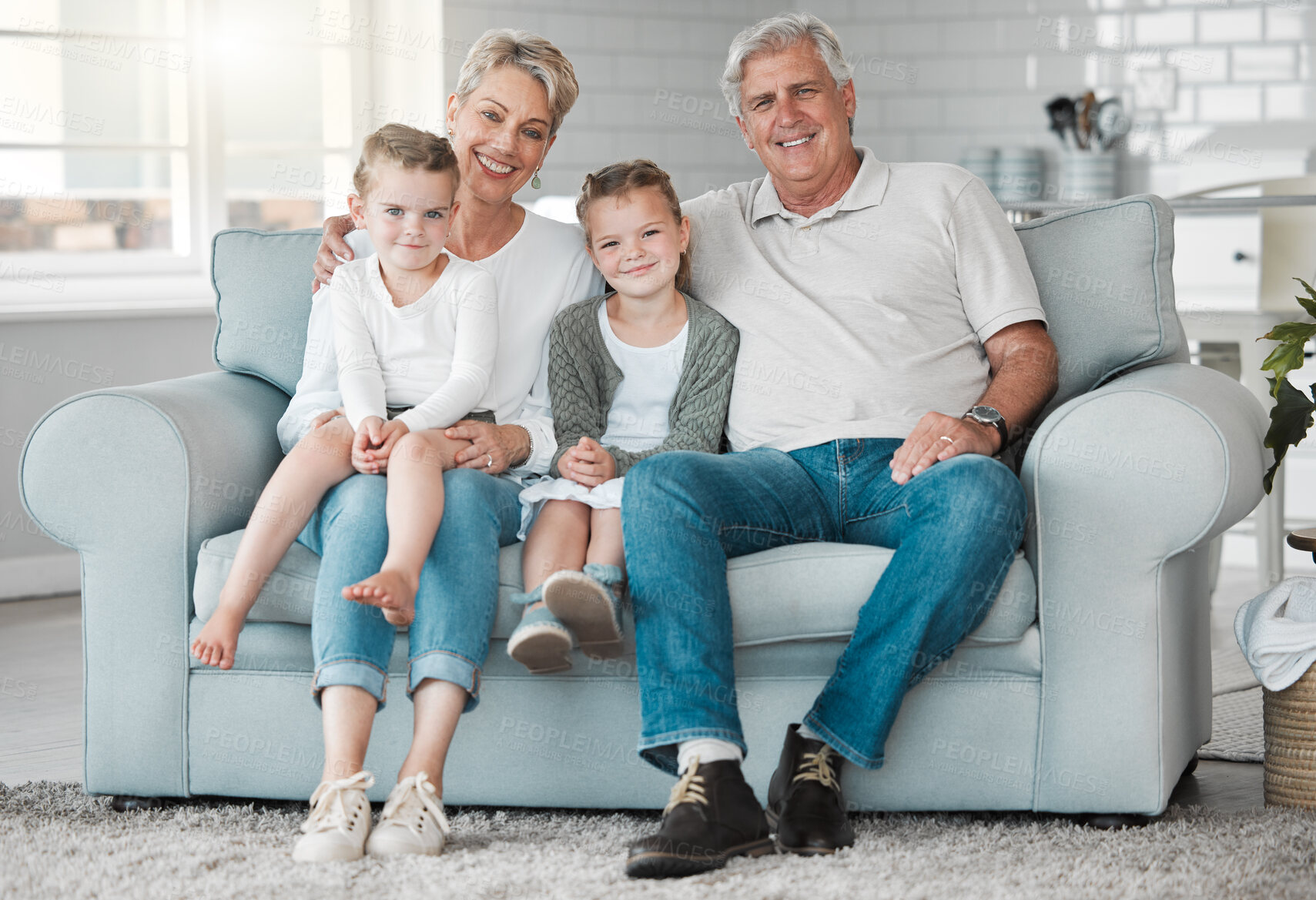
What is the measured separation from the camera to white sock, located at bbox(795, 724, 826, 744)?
175cm

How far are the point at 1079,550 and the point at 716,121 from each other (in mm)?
3269

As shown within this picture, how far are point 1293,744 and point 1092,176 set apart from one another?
9.88 feet

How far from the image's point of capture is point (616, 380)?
2199mm

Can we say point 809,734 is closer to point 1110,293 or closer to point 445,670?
point 445,670

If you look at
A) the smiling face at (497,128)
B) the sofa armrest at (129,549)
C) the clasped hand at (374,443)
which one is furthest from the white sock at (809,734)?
the smiling face at (497,128)

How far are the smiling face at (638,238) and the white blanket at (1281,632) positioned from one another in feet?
3.43

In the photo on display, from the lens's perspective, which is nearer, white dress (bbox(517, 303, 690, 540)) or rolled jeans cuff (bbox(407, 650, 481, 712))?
rolled jeans cuff (bbox(407, 650, 481, 712))

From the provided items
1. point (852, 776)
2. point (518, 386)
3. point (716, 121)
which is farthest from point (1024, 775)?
point (716, 121)

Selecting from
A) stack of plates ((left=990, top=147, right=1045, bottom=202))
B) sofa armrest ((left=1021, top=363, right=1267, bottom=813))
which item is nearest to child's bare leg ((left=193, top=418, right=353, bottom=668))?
sofa armrest ((left=1021, top=363, right=1267, bottom=813))

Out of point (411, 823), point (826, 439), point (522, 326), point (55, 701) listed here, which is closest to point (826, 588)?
point (826, 439)

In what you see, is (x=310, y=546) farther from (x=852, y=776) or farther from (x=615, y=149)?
(x=615, y=149)

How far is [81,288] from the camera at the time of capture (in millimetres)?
3779

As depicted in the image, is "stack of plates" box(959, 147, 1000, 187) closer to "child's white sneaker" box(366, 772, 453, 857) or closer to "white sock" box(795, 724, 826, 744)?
"white sock" box(795, 724, 826, 744)

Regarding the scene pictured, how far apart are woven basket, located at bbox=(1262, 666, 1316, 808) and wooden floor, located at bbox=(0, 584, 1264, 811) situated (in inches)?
2.7
